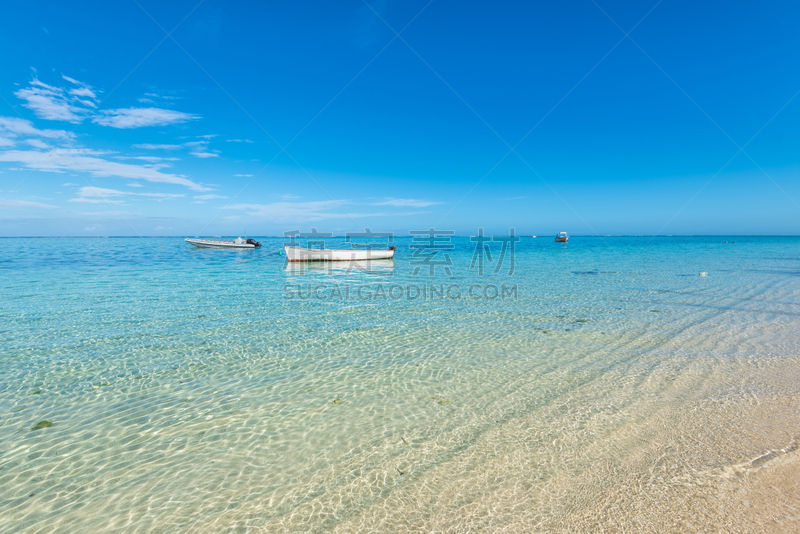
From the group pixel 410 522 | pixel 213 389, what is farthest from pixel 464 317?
pixel 410 522

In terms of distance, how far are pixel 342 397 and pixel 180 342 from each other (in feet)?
18.4

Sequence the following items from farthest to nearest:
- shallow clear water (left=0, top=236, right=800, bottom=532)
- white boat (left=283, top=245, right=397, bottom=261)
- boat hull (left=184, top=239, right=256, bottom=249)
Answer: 1. boat hull (left=184, top=239, right=256, bottom=249)
2. white boat (left=283, top=245, right=397, bottom=261)
3. shallow clear water (left=0, top=236, right=800, bottom=532)

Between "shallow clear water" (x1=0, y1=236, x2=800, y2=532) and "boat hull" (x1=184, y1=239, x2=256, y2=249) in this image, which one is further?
"boat hull" (x1=184, y1=239, x2=256, y2=249)

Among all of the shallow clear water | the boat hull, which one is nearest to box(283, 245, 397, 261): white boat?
the shallow clear water

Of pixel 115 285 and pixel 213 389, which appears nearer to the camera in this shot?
pixel 213 389

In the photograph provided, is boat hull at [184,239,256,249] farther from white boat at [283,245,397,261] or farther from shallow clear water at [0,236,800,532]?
shallow clear water at [0,236,800,532]

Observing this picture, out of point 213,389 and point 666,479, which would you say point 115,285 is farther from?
point 666,479

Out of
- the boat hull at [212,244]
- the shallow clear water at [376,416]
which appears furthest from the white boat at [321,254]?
the boat hull at [212,244]

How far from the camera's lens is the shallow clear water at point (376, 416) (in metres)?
3.56

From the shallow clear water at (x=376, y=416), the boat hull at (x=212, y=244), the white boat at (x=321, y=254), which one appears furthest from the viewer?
the boat hull at (x=212, y=244)

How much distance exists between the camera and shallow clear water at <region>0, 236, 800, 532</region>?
140 inches

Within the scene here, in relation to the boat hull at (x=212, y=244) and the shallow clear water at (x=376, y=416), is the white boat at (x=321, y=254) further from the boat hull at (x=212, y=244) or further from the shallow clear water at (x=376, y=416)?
the boat hull at (x=212, y=244)

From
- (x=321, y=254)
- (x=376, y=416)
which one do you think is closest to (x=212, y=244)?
(x=321, y=254)

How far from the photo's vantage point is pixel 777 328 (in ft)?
31.9
